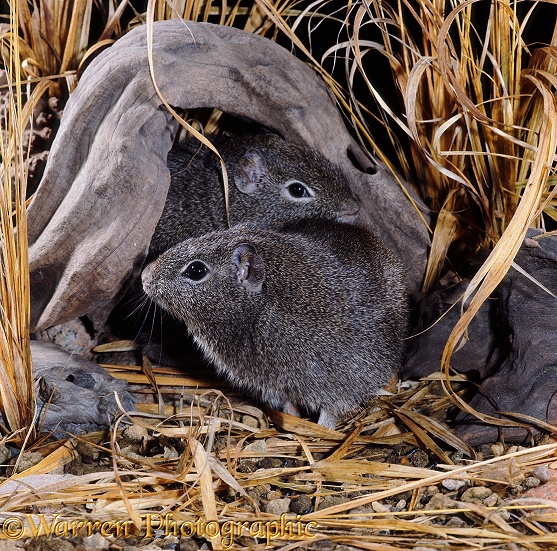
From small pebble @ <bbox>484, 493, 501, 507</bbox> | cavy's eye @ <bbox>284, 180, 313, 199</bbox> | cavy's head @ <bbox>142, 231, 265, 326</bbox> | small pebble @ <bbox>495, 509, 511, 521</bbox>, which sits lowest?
small pebble @ <bbox>484, 493, 501, 507</bbox>

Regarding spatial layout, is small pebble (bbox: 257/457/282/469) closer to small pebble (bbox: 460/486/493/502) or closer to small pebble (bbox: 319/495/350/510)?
small pebble (bbox: 319/495/350/510)

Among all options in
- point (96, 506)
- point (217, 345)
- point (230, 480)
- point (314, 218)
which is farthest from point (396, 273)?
point (96, 506)

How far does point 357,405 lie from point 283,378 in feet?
1.69

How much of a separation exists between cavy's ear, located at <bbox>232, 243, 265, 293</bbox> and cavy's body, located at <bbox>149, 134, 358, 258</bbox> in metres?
1.05

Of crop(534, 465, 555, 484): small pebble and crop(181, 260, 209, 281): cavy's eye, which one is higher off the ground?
crop(181, 260, 209, 281): cavy's eye

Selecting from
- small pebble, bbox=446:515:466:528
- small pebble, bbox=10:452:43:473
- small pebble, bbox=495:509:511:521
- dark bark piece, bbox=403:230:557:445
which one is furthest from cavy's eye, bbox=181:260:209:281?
small pebble, bbox=495:509:511:521

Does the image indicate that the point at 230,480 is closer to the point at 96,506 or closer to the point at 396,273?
the point at 96,506

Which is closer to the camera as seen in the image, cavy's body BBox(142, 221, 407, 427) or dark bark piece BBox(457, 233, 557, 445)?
dark bark piece BBox(457, 233, 557, 445)

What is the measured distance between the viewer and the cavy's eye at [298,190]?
532cm

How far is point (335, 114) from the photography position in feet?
16.3

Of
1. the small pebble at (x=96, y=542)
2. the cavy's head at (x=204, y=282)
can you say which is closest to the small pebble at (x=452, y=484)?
the cavy's head at (x=204, y=282)

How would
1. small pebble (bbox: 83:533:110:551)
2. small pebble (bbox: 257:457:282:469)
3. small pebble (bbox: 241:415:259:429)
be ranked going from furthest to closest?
small pebble (bbox: 241:415:259:429) < small pebble (bbox: 257:457:282:469) < small pebble (bbox: 83:533:110:551)

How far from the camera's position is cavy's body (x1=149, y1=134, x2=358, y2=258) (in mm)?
5301

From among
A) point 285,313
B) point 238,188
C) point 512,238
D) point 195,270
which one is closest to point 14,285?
point 195,270
